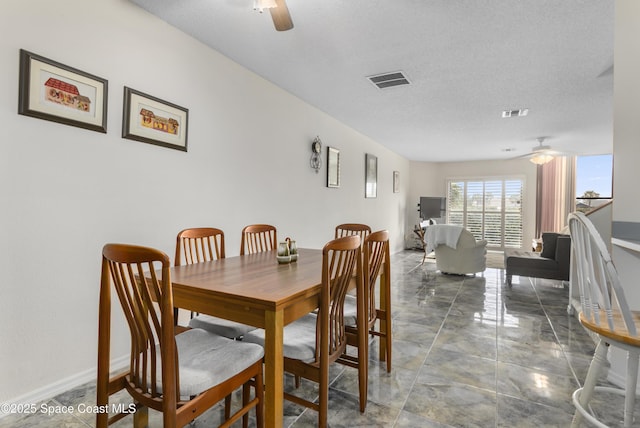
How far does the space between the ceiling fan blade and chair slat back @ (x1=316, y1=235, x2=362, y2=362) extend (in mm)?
1190

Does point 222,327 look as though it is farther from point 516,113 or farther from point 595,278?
point 516,113

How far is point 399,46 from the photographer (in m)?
2.55

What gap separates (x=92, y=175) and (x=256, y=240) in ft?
3.95

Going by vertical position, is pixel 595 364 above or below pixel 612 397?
above

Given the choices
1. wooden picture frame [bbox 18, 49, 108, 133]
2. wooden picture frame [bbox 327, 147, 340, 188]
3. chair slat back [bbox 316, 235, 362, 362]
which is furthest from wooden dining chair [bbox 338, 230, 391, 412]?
wooden picture frame [bbox 327, 147, 340, 188]

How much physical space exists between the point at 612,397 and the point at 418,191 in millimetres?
7224

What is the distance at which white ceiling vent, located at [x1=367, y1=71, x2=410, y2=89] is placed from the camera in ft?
10.2

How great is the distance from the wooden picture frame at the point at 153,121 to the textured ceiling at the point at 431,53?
61cm

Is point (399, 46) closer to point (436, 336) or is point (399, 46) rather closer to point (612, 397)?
point (436, 336)

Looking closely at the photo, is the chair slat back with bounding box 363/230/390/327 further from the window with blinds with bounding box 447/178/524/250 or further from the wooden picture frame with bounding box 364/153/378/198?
the window with blinds with bounding box 447/178/524/250

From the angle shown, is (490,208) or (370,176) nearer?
(370,176)

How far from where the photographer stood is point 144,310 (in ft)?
3.66

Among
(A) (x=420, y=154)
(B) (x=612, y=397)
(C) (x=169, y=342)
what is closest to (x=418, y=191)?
(A) (x=420, y=154)

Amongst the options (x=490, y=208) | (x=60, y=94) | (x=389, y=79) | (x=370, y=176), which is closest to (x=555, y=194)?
(x=490, y=208)
